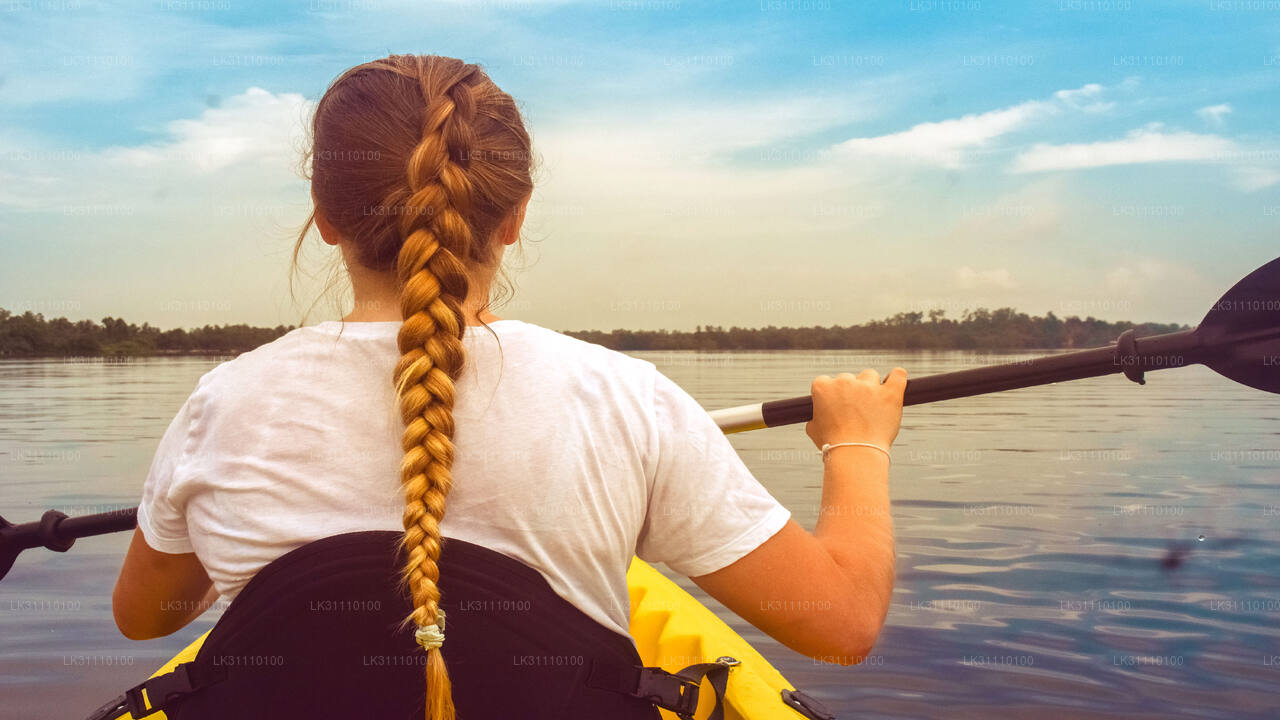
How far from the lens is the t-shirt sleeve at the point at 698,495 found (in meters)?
1.07

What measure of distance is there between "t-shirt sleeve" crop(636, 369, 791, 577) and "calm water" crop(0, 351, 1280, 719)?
12.2 ft

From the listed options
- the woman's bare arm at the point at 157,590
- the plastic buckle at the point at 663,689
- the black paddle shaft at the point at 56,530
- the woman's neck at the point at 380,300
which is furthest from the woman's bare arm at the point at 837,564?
the black paddle shaft at the point at 56,530

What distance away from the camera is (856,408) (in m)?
1.49

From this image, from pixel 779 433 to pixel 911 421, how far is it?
5732mm

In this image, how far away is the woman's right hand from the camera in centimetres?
146

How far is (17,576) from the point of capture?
24.6ft


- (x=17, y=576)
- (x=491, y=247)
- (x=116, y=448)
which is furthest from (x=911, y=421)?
(x=491, y=247)

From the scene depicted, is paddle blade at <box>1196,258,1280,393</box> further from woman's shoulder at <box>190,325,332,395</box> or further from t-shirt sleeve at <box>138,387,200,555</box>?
t-shirt sleeve at <box>138,387,200,555</box>

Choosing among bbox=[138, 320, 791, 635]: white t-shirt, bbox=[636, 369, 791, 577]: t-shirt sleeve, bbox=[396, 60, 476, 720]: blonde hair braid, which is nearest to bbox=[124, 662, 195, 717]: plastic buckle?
bbox=[138, 320, 791, 635]: white t-shirt

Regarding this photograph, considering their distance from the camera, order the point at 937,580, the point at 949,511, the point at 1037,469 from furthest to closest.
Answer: the point at 1037,469
the point at 949,511
the point at 937,580

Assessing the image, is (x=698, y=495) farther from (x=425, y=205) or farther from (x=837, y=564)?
(x=425, y=205)

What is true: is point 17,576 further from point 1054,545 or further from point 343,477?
point 1054,545

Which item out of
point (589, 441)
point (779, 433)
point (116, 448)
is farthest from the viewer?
point (779, 433)

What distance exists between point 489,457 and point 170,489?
1.41ft
